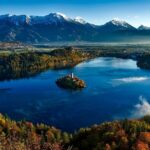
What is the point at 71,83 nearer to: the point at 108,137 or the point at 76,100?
the point at 76,100

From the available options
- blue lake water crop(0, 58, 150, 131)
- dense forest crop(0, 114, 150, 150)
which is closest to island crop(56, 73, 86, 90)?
blue lake water crop(0, 58, 150, 131)

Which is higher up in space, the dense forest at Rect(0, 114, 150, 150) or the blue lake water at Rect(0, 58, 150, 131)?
the dense forest at Rect(0, 114, 150, 150)

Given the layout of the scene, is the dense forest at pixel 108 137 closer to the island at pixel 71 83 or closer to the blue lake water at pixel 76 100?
the blue lake water at pixel 76 100

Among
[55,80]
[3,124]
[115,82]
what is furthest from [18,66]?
[3,124]

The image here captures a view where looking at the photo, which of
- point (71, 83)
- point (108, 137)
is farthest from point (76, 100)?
point (108, 137)

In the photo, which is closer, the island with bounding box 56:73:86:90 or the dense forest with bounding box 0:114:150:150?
the dense forest with bounding box 0:114:150:150

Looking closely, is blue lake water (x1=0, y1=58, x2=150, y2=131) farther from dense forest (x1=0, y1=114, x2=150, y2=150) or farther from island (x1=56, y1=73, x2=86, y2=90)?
dense forest (x1=0, y1=114, x2=150, y2=150)

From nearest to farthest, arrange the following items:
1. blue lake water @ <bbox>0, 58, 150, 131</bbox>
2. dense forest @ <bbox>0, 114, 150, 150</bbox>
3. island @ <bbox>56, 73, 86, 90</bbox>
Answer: dense forest @ <bbox>0, 114, 150, 150</bbox> → blue lake water @ <bbox>0, 58, 150, 131</bbox> → island @ <bbox>56, 73, 86, 90</bbox>

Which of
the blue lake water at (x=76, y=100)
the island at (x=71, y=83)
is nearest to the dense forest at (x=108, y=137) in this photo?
the blue lake water at (x=76, y=100)

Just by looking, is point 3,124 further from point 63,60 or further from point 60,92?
point 63,60
